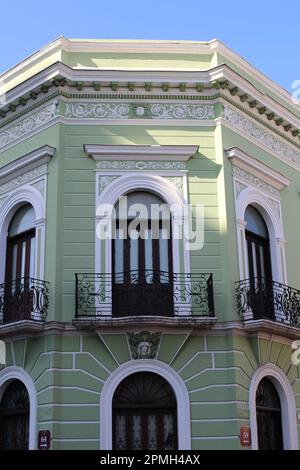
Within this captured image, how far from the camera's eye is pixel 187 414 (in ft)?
46.1

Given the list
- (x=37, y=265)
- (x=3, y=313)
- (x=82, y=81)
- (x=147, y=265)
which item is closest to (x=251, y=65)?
(x=82, y=81)

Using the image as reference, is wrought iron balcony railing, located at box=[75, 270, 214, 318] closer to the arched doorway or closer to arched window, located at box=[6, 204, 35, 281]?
the arched doorway

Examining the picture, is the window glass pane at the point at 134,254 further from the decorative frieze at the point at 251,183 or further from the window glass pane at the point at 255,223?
the window glass pane at the point at 255,223

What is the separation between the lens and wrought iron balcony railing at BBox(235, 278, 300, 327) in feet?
48.8

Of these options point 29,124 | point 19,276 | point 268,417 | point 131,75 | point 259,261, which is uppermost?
point 131,75

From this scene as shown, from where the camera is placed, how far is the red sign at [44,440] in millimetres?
13672

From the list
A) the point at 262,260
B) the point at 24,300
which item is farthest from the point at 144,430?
the point at 262,260

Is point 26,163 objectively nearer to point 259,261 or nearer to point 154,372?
point 154,372

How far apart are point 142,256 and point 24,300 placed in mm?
2799

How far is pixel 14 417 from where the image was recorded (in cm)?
1486

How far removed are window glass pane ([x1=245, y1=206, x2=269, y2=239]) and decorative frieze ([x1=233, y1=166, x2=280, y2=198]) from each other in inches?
23.9

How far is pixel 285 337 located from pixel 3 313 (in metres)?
6.42

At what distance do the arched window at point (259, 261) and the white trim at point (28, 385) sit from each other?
514 centimetres

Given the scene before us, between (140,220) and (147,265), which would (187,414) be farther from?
(140,220)
